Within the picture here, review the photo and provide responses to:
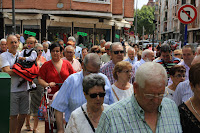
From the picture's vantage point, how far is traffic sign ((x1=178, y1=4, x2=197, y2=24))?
10.3 meters

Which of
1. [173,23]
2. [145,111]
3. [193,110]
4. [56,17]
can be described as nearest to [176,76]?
[193,110]

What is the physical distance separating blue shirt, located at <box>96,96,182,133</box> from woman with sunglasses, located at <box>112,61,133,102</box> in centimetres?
248

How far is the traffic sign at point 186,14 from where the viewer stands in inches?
405

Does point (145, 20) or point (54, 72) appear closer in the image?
point (54, 72)

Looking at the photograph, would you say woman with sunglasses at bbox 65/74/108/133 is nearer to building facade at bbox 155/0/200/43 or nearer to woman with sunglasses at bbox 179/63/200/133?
A: woman with sunglasses at bbox 179/63/200/133

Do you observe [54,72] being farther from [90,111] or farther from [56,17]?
[56,17]

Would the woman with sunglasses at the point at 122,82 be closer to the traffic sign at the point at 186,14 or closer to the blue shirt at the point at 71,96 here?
the blue shirt at the point at 71,96

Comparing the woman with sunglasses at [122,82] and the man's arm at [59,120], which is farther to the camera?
the woman with sunglasses at [122,82]

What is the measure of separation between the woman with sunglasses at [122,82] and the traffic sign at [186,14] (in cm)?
525

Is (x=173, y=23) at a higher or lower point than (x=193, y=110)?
higher

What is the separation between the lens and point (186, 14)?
10.4 metres

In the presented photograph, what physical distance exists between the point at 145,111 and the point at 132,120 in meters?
0.13

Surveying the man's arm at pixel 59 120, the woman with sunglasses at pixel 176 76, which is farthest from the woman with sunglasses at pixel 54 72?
the woman with sunglasses at pixel 176 76

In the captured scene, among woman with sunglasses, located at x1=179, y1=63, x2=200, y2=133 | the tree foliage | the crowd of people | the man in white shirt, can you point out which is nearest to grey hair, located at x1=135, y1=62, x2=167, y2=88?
the crowd of people
